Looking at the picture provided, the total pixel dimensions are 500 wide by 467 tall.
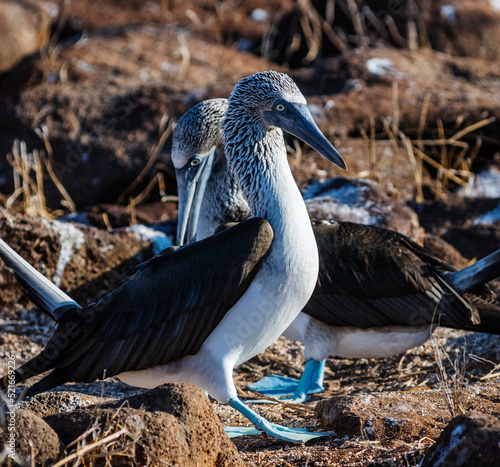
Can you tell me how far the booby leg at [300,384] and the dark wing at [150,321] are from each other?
3.95 feet

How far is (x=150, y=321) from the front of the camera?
4145mm

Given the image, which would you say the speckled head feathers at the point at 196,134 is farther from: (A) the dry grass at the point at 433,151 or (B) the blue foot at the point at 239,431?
(A) the dry grass at the point at 433,151

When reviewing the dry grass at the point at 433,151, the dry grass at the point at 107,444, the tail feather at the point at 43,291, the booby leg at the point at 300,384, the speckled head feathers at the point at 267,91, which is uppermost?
the speckled head feathers at the point at 267,91

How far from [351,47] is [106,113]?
4144 mm

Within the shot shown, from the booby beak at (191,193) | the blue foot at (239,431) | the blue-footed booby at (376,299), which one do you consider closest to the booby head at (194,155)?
the booby beak at (191,193)

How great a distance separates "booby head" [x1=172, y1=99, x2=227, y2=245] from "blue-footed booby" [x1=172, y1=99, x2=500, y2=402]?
0.11m

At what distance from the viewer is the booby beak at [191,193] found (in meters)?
5.42

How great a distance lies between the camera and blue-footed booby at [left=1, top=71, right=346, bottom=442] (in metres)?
4.00

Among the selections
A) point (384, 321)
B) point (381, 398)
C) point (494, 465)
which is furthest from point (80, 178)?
point (494, 465)

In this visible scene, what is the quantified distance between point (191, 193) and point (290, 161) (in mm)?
2749

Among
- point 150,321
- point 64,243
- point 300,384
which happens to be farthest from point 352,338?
point 64,243

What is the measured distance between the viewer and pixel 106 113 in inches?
368

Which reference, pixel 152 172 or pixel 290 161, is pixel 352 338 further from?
pixel 152 172

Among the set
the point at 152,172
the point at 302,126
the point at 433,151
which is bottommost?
the point at 433,151
